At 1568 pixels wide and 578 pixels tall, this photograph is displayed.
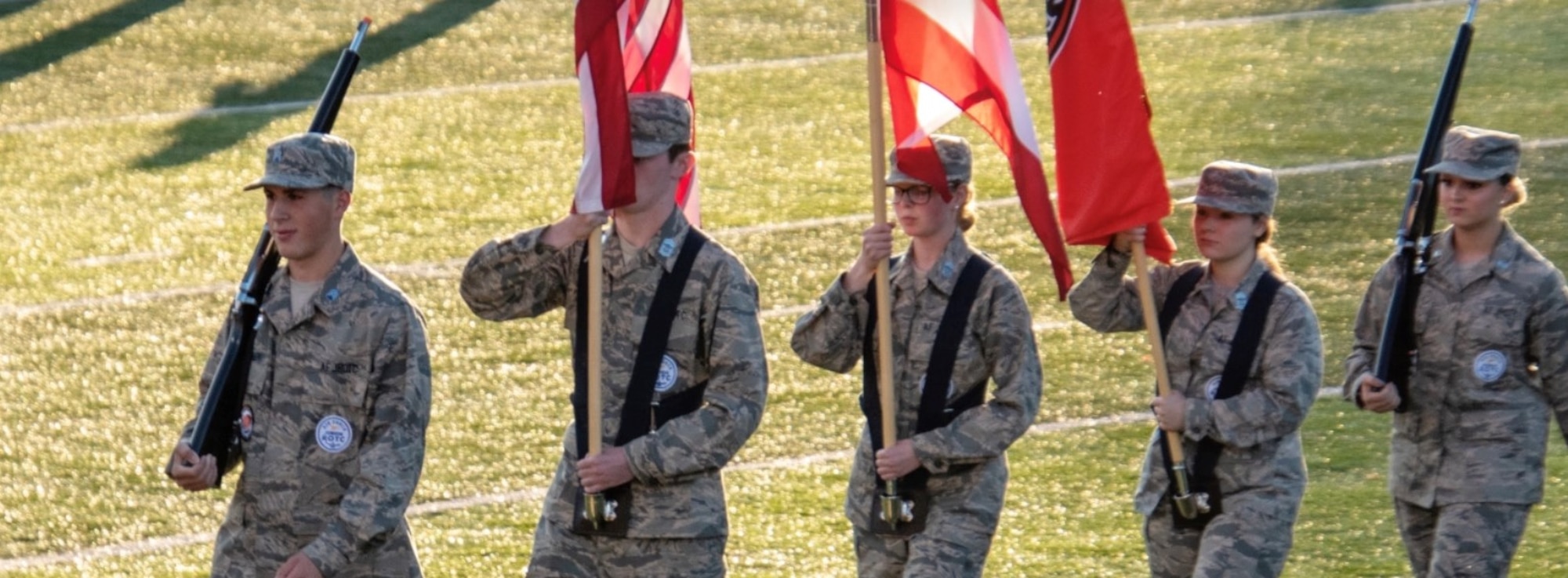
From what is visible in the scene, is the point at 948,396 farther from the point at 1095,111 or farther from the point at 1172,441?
the point at 1095,111

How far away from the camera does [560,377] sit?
1079cm

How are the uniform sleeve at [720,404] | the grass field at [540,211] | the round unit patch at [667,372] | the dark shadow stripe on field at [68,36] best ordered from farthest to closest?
1. the dark shadow stripe on field at [68,36]
2. the grass field at [540,211]
3. the round unit patch at [667,372]
4. the uniform sleeve at [720,404]

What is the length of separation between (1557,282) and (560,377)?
5.35 metres

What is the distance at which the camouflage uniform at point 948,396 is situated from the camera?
6.03m

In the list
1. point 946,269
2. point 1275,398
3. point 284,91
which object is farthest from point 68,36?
point 1275,398

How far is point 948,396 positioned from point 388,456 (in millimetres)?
1544

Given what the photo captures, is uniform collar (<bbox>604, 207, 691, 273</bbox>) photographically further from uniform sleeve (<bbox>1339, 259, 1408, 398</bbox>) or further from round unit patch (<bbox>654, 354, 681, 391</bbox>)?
uniform sleeve (<bbox>1339, 259, 1408, 398</bbox>)

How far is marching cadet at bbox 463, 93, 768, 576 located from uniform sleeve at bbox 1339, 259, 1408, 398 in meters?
2.00

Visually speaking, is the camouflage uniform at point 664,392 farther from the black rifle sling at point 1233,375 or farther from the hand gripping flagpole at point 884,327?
the black rifle sling at point 1233,375

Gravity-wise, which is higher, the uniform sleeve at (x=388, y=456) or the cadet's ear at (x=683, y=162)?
the cadet's ear at (x=683, y=162)

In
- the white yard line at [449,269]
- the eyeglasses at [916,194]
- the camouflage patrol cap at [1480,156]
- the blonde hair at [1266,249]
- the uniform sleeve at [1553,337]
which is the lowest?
the white yard line at [449,269]

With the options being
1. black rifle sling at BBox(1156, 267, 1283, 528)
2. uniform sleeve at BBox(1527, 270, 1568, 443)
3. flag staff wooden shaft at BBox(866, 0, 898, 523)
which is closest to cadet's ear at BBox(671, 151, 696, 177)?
flag staff wooden shaft at BBox(866, 0, 898, 523)

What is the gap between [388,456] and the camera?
550 cm

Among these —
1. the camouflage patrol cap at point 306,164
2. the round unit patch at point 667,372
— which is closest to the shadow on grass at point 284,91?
the camouflage patrol cap at point 306,164
